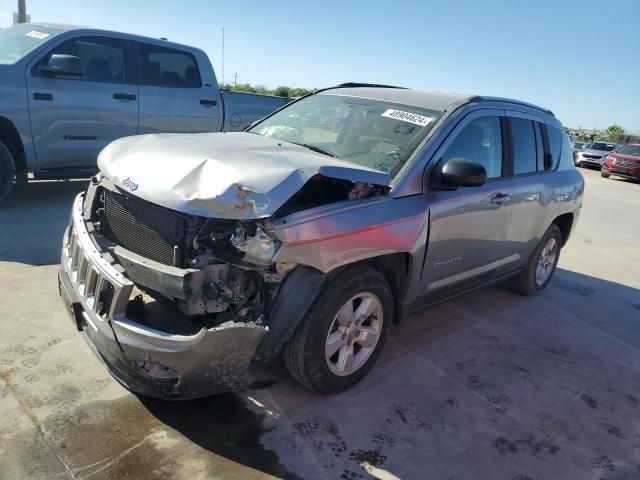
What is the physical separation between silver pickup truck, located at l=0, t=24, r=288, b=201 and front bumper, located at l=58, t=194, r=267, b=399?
13.9 feet

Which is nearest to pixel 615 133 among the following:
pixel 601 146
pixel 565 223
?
pixel 601 146

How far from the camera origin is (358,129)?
3875 millimetres

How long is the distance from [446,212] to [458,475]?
5.49 feet

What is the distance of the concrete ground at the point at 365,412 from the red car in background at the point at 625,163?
65.4 feet

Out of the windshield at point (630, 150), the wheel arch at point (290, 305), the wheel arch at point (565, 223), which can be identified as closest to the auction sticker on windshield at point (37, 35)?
the wheel arch at point (290, 305)

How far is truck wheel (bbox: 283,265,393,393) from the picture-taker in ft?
9.61

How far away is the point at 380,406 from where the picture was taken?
3.24m

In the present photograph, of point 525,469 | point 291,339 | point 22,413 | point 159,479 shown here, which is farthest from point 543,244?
point 22,413

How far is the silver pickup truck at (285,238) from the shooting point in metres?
2.61

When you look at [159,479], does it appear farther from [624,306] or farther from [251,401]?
[624,306]

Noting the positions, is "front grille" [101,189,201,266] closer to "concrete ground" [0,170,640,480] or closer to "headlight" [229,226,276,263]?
"headlight" [229,226,276,263]

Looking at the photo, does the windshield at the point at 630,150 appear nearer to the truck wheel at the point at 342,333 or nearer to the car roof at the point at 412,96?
the car roof at the point at 412,96

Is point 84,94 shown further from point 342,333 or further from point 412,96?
point 342,333

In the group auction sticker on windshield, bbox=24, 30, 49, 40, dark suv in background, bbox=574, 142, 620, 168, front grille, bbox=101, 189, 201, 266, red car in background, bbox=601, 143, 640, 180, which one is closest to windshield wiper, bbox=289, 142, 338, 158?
front grille, bbox=101, 189, 201, 266
